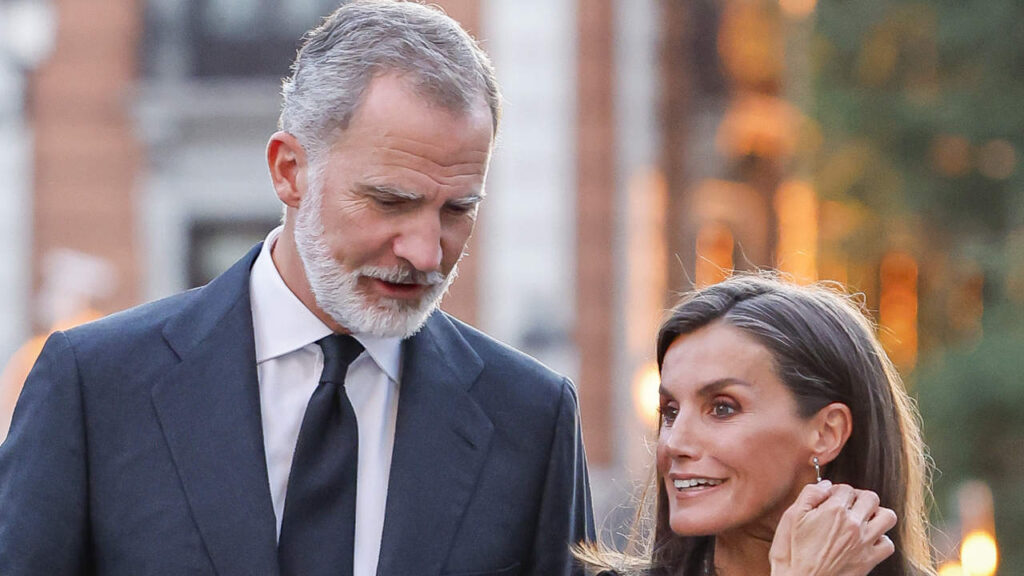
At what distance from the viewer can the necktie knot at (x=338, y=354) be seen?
3.06 metres

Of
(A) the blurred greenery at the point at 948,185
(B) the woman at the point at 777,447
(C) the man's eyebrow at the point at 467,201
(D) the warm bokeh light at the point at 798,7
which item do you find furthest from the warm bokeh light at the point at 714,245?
(C) the man's eyebrow at the point at 467,201

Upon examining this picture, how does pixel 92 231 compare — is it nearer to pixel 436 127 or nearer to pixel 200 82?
pixel 200 82

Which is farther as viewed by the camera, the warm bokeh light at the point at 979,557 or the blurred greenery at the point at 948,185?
the blurred greenery at the point at 948,185

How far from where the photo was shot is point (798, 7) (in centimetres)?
926

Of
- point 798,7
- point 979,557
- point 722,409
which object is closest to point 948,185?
point 798,7

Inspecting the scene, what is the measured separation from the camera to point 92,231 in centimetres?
1287

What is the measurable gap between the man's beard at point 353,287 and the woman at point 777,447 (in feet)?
1.69

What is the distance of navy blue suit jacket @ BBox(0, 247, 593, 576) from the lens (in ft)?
9.66

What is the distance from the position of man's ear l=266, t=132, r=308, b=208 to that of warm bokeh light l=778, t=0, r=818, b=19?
227 inches

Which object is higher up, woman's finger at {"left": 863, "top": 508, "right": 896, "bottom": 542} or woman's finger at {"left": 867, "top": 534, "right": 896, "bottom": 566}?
woman's finger at {"left": 863, "top": 508, "right": 896, "bottom": 542}

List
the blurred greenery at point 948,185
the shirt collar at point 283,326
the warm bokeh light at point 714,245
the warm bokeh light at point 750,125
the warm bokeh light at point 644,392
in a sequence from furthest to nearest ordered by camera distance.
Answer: the warm bokeh light at point 714,245, the warm bokeh light at point 750,125, the warm bokeh light at point 644,392, the blurred greenery at point 948,185, the shirt collar at point 283,326

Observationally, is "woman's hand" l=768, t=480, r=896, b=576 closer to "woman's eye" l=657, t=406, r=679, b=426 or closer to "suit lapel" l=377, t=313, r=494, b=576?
"woman's eye" l=657, t=406, r=679, b=426

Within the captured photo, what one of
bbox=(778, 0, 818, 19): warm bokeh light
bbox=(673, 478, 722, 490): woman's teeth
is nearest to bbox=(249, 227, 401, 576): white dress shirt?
bbox=(673, 478, 722, 490): woman's teeth

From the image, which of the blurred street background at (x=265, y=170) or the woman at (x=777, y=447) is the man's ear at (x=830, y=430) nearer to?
the woman at (x=777, y=447)
